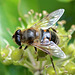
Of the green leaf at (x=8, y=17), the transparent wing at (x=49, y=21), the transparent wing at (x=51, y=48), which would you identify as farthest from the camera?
the green leaf at (x=8, y=17)

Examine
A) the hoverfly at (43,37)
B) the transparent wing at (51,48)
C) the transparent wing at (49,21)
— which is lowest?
the transparent wing at (51,48)

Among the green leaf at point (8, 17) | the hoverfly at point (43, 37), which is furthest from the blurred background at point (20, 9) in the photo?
the hoverfly at point (43, 37)

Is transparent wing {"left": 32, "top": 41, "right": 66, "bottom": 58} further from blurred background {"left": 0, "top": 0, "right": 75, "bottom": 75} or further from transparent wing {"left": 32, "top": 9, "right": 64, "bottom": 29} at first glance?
blurred background {"left": 0, "top": 0, "right": 75, "bottom": 75}

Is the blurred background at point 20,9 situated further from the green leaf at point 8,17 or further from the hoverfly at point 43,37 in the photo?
the hoverfly at point 43,37

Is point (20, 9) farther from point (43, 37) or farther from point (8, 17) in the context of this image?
point (43, 37)

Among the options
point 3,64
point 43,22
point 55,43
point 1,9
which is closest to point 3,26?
point 1,9

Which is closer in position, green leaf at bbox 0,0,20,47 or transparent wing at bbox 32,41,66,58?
transparent wing at bbox 32,41,66,58

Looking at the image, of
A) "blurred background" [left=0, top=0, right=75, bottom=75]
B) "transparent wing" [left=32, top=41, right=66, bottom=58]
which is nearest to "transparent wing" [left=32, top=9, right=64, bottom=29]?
"transparent wing" [left=32, top=41, right=66, bottom=58]

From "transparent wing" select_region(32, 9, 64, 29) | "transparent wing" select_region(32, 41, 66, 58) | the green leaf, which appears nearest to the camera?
"transparent wing" select_region(32, 41, 66, 58)

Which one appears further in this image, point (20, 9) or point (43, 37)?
point (20, 9)

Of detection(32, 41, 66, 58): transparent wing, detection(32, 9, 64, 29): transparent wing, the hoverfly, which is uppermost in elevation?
detection(32, 9, 64, 29): transparent wing

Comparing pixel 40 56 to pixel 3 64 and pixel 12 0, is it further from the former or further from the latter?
pixel 12 0

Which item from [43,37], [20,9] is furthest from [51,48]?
[20,9]
